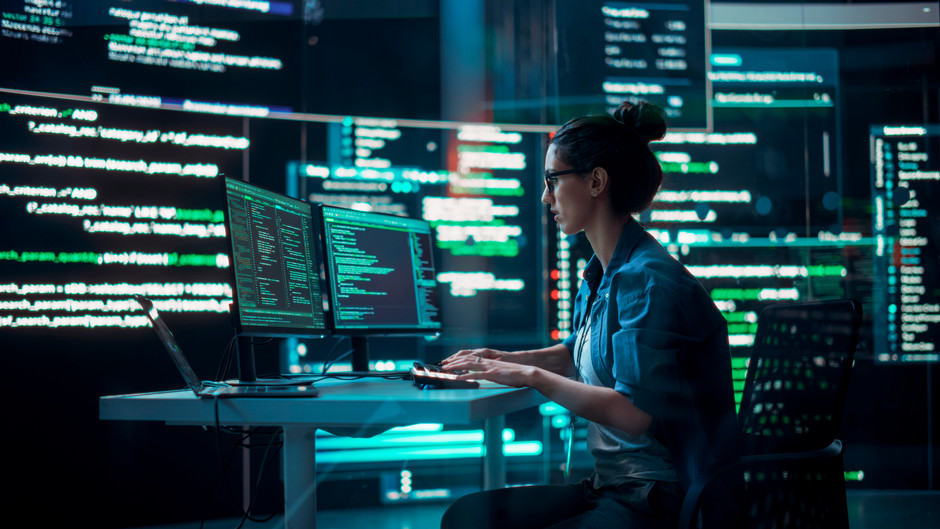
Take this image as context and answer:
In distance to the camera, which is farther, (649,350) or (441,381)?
(441,381)

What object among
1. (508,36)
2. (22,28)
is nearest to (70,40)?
(22,28)

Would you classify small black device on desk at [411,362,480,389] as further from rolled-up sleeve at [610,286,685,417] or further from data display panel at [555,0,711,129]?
data display panel at [555,0,711,129]

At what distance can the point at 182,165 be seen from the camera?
3152 mm

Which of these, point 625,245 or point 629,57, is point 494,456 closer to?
point 625,245

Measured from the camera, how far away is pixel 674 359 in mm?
1291

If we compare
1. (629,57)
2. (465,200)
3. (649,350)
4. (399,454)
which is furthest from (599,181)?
(629,57)

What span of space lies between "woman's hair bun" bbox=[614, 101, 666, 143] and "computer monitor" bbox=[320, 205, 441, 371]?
882mm

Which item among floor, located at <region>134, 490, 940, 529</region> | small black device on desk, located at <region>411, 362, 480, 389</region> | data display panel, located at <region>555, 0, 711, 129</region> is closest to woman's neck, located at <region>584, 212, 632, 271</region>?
small black device on desk, located at <region>411, 362, 480, 389</region>

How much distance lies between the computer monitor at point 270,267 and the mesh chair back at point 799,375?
111cm

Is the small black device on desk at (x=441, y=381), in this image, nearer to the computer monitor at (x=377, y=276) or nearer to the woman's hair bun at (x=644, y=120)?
the computer monitor at (x=377, y=276)

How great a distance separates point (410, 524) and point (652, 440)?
212cm

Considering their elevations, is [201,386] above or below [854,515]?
above

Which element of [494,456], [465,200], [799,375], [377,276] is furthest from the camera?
[465,200]

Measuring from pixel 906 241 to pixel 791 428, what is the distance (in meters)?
2.85
